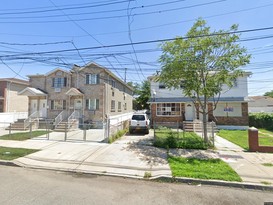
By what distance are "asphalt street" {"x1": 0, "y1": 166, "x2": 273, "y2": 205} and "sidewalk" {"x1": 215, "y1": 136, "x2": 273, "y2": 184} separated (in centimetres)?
94

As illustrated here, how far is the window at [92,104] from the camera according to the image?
752 inches

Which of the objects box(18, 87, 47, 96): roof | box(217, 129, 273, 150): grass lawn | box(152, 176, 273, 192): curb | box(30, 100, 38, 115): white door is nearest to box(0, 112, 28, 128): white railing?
box(30, 100, 38, 115): white door

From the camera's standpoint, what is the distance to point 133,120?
14875 millimetres

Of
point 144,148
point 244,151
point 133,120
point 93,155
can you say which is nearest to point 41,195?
point 93,155

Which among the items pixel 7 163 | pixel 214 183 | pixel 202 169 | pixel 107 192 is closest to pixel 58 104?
pixel 7 163

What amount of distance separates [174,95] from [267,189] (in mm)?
15923

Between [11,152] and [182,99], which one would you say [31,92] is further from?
[182,99]

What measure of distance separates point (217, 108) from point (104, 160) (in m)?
16.1

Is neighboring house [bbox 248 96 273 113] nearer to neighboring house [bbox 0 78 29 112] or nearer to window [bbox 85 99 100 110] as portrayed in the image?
window [bbox 85 99 100 110]

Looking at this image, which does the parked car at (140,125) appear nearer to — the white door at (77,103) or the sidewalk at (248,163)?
the sidewalk at (248,163)

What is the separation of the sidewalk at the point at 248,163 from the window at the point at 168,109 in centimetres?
996

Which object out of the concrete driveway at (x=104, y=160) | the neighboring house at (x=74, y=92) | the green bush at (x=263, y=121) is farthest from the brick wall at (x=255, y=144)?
the neighboring house at (x=74, y=92)

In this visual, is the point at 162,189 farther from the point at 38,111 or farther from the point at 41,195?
the point at 38,111

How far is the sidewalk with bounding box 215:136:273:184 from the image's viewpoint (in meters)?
5.79
